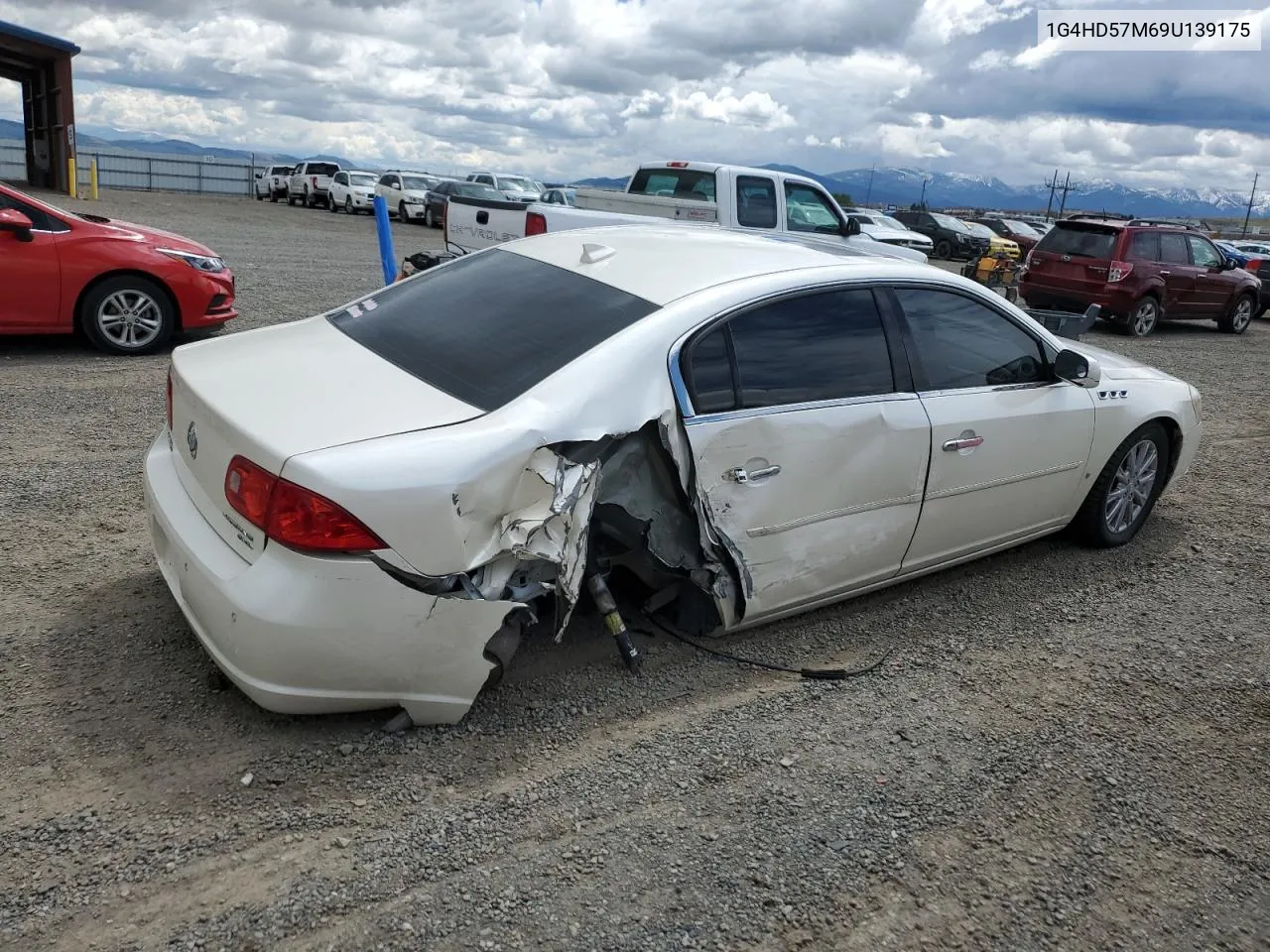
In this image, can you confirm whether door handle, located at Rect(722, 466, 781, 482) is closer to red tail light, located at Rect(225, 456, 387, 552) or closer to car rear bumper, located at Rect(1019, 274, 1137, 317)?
red tail light, located at Rect(225, 456, 387, 552)

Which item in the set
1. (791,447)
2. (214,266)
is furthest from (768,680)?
Answer: (214,266)

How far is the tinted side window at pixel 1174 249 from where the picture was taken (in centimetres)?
1555

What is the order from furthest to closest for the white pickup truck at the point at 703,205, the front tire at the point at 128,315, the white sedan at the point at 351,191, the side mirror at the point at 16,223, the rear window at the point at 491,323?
the white sedan at the point at 351,191 → the white pickup truck at the point at 703,205 → the front tire at the point at 128,315 → the side mirror at the point at 16,223 → the rear window at the point at 491,323

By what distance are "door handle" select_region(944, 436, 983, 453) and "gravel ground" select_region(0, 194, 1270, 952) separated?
2.53 ft

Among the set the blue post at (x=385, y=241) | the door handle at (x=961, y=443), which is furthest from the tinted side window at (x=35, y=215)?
the door handle at (x=961, y=443)

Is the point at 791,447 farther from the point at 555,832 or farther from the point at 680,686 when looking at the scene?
the point at 555,832

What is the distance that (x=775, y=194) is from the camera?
12070 millimetres

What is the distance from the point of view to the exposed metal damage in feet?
9.91

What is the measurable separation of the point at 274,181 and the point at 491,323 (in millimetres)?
38153

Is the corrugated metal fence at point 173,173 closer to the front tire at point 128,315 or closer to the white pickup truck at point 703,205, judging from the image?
the white pickup truck at point 703,205

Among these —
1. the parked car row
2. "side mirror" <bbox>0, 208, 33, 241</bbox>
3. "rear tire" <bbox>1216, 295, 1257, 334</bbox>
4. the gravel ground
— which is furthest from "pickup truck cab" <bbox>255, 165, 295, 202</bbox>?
the gravel ground

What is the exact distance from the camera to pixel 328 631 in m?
2.81

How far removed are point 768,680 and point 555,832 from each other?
1191mm

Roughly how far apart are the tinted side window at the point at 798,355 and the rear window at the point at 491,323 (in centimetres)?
32
